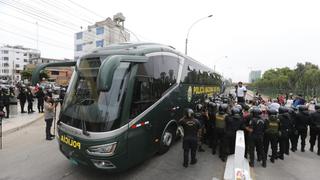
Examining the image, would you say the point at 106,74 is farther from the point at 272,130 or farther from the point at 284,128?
the point at 284,128

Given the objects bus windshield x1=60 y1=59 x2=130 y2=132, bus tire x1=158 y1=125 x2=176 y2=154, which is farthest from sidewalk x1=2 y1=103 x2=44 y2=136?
bus tire x1=158 y1=125 x2=176 y2=154

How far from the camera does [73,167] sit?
201 inches

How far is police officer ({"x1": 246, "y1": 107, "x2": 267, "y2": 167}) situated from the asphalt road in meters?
0.99

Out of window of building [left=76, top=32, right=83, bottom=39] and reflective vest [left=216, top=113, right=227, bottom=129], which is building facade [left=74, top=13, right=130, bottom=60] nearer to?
window of building [left=76, top=32, right=83, bottom=39]

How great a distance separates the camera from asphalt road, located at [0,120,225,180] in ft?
15.6

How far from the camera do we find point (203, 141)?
7582 millimetres

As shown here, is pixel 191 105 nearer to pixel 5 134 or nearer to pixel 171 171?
pixel 171 171

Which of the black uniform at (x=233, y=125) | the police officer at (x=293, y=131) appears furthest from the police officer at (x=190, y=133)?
the police officer at (x=293, y=131)

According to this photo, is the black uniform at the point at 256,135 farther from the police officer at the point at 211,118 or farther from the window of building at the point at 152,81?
the window of building at the point at 152,81

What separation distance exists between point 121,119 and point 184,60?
4.19 m

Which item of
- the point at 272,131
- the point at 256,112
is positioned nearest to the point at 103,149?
the point at 256,112

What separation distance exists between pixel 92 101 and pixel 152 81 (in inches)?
64.3

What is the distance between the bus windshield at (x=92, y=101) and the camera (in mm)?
3984

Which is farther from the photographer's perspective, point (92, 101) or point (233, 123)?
point (233, 123)
